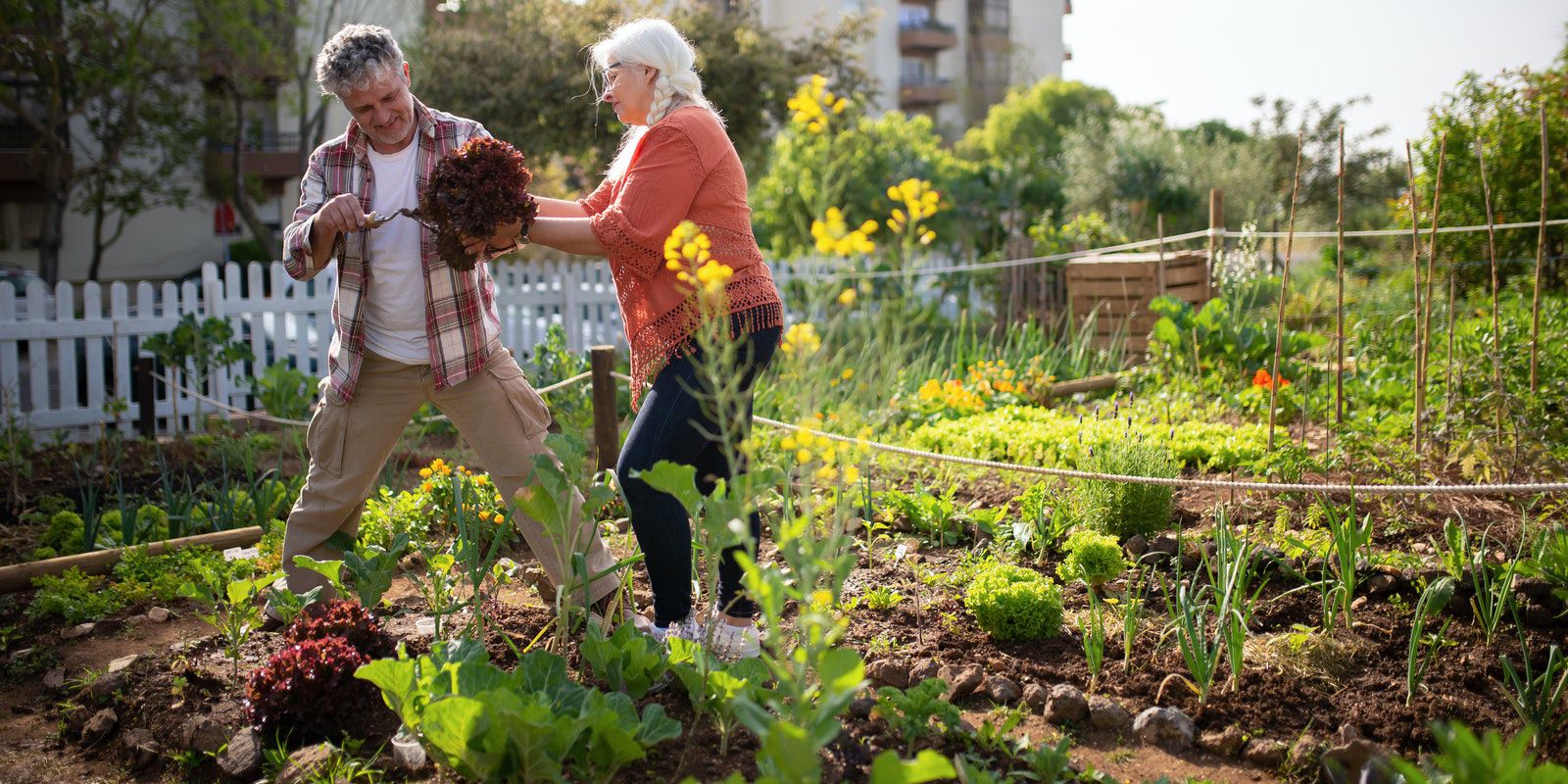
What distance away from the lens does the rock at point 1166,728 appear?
237cm

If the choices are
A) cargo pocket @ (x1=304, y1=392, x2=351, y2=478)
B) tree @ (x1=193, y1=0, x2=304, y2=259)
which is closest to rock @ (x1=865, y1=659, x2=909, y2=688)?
cargo pocket @ (x1=304, y1=392, x2=351, y2=478)

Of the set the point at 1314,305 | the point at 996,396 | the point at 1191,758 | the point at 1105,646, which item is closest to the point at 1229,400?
the point at 996,396

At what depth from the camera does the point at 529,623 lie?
10.0 feet

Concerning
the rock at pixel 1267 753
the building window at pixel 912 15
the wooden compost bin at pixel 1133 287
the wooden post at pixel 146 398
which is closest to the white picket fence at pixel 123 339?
the wooden post at pixel 146 398

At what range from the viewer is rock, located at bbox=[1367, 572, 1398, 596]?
121 inches

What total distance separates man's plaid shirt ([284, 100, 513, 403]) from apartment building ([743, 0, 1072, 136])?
125 ft

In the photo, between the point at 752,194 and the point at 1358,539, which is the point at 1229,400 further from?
the point at 752,194

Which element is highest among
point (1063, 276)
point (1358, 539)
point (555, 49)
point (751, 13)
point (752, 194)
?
point (751, 13)

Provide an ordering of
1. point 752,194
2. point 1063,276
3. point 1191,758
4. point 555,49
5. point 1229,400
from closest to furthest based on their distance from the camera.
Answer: point 1191,758, point 1229,400, point 1063,276, point 555,49, point 752,194

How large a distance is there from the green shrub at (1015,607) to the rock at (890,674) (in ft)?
1.03

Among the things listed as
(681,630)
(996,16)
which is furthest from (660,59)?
(996,16)

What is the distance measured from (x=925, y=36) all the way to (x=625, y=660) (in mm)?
41638

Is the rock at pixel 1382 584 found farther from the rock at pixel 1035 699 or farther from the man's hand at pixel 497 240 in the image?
the man's hand at pixel 497 240

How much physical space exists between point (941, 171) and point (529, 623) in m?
13.3
